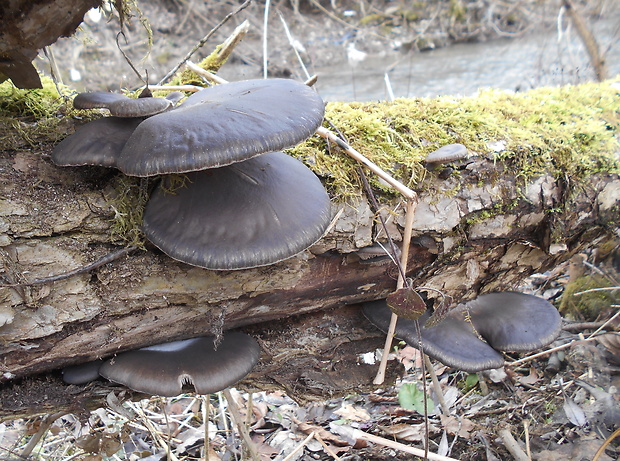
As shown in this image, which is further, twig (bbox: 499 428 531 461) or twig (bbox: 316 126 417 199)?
twig (bbox: 499 428 531 461)

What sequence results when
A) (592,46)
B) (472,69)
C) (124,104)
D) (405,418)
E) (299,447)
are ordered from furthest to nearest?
(472,69) < (592,46) < (405,418) < (299,447) < (124,104)

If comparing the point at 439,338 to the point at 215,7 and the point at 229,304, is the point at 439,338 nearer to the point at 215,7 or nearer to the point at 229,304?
the point at 229,304

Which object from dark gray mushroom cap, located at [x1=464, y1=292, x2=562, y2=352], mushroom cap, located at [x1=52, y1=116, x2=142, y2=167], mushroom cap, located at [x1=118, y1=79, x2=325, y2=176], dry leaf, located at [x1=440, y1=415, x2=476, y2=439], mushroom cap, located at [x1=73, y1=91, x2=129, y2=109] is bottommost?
dry leaf, located at [x1=440, y1=415, x2=476, y2=439]

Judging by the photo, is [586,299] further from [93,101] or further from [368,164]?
[93,101]

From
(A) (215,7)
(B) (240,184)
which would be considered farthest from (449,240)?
(A) (215,7)

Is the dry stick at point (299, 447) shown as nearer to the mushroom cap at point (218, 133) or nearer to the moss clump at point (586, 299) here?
the mushroom cap at point (218, 133)

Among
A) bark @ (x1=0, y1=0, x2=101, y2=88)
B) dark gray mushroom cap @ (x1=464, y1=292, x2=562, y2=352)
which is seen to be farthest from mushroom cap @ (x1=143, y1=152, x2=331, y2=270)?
dark gray mushroom cap @ (x1=464, y1=292, x2=562, y2=352)

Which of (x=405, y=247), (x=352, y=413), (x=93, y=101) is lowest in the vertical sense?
(x=352, y=413)

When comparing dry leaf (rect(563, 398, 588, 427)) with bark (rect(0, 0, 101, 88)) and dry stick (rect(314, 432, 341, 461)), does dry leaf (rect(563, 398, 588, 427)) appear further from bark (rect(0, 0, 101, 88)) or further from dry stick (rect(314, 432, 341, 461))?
bark (rect(0, 0, 101, 88))

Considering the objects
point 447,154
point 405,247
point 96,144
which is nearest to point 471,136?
point 447,154
